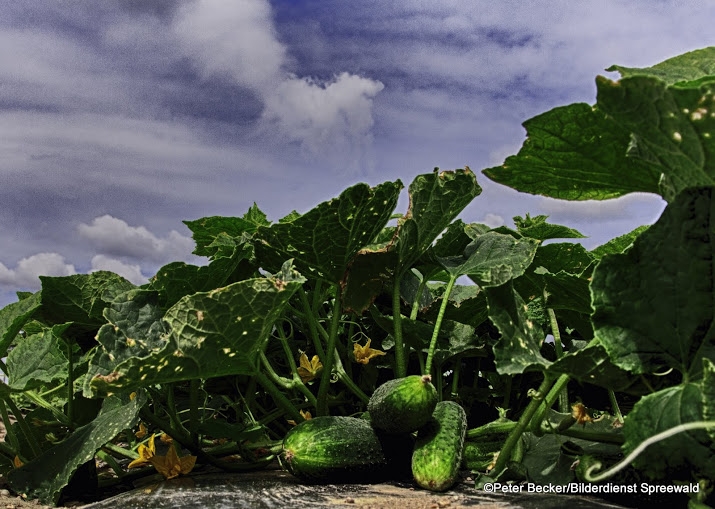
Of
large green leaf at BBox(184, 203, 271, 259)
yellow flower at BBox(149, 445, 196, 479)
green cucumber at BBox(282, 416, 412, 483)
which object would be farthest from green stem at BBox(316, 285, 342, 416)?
large green leaf at BBox(184, 203, 271, 259)

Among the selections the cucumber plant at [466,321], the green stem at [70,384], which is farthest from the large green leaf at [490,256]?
the green stem at [70,384]

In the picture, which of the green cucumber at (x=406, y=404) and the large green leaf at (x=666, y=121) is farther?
the green cucumber at (x=406, y=404)

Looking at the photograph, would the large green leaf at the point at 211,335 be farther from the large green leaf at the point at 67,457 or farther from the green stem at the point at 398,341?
the green stem at the point at 398,341

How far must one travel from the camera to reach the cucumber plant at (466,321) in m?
1.17

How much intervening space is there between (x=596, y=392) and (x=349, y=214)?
3.26 ft

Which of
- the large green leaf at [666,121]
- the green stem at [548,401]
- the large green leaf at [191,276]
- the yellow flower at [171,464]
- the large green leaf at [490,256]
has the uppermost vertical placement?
the large green leaf at [666,121]

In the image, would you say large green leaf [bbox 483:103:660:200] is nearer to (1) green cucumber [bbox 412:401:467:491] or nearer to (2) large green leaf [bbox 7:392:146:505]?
(1) green cucumber [bbox 412:401:467:491]

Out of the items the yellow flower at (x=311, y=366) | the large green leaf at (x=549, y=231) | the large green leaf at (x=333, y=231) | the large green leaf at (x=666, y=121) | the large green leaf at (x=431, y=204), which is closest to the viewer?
the large green leaf at (x=666, y=121)

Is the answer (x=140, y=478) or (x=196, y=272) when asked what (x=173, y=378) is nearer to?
(x=196, y=272)

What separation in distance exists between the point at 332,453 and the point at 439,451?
0.89 ft

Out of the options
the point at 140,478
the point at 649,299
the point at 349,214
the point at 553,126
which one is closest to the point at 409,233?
the point at 349,214

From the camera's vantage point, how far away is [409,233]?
1.77 metres

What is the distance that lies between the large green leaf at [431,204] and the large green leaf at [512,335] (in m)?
0.41

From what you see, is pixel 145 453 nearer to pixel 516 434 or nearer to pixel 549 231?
pixel 516 434
